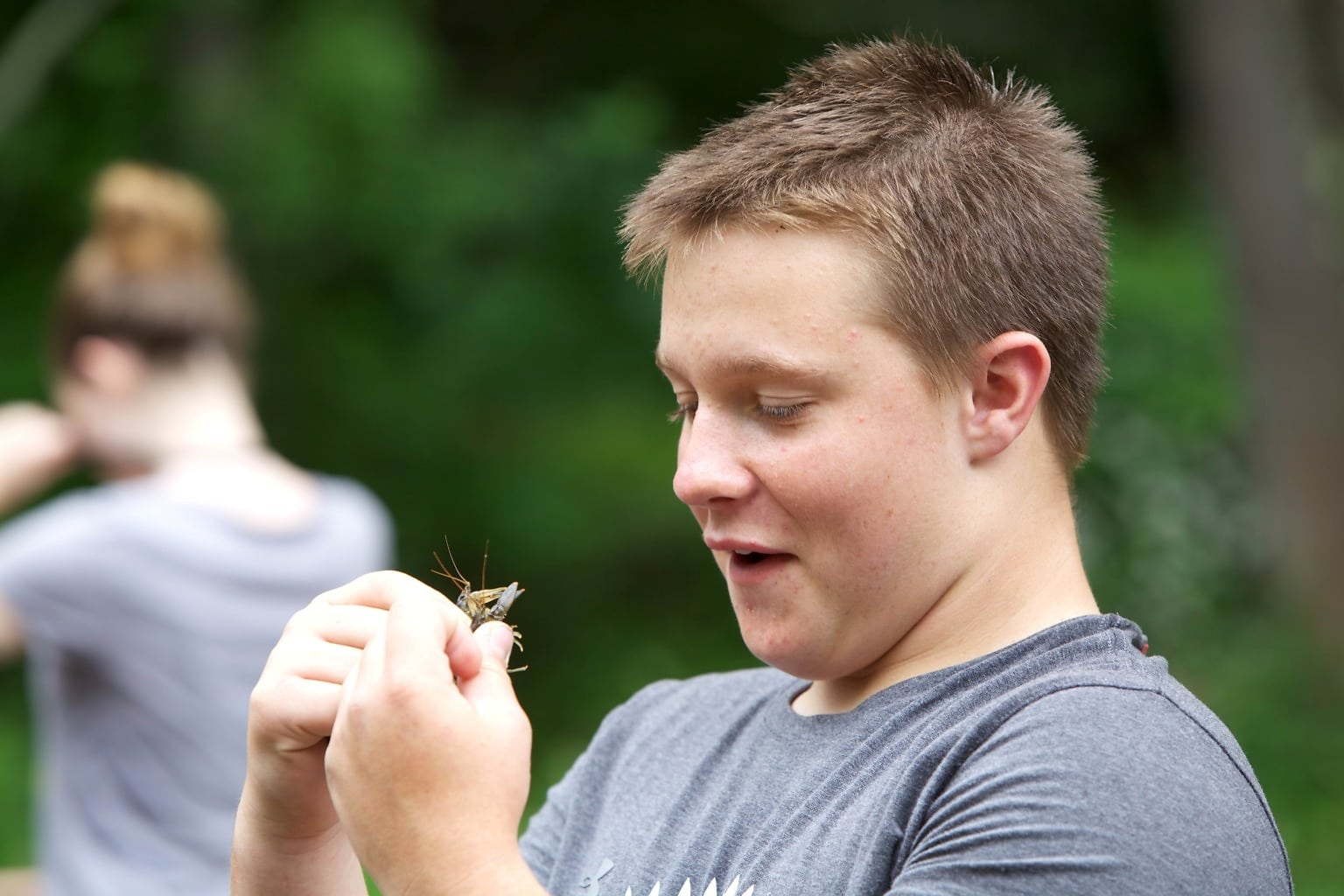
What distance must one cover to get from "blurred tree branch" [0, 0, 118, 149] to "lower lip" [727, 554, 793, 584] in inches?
307

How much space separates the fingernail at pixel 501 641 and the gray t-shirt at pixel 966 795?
29 cm

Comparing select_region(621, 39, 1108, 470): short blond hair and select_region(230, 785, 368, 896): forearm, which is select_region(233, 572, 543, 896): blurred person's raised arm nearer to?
select_region(230, 785, 368, 896): forearm

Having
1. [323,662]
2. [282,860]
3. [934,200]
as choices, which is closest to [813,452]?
[934,200]

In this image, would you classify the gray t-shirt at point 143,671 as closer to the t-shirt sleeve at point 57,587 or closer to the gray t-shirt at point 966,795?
the t-shirt sleeve at point 57,587

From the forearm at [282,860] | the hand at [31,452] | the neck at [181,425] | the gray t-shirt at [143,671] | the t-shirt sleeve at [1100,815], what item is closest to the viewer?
the t-shirt sleeve at [1100,815]

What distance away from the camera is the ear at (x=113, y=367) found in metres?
3.61

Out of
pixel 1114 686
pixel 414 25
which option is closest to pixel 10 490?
pixel 1114 686

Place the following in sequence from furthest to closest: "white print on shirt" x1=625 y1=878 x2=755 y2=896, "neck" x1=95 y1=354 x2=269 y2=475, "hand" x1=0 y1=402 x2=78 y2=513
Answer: "hand" x1=0 y1=402 x2=78 y2=513
"neck" x1=95 y1=354 x2=269 y2=475
"white print on shirt" x1=625 y1=878 x2=755 y2=896

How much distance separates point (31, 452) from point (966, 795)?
311 centimetres

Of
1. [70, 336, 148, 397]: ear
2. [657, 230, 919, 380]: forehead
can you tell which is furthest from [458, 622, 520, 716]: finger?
[70, 336, 148, 397]: ear

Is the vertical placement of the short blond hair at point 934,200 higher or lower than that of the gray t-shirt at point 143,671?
higher

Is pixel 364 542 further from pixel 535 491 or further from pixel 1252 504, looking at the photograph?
pixel 1252 504

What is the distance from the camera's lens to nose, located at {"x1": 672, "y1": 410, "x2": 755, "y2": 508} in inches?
59.7

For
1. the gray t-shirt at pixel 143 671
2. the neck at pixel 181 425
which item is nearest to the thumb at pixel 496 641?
the gray t-shirt at pixel 143 671
